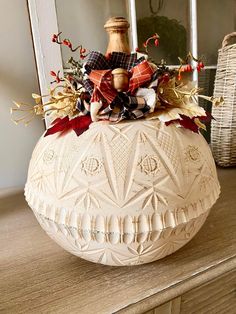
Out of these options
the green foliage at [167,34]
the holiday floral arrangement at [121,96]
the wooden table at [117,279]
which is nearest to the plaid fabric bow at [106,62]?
the holiday floral arrangement at [121,96]

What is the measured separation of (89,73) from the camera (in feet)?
1.24

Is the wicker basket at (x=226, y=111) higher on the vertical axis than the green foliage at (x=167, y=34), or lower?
lower

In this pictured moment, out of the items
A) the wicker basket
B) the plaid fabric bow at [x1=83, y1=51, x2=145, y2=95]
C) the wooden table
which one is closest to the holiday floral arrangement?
the plaid fabric bow at [x1=83, y1=51, x2=145, y2=95]

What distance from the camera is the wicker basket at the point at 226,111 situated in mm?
749

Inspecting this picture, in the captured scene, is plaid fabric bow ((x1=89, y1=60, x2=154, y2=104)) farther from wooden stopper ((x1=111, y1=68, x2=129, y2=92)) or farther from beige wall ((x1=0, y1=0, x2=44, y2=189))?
beige wall ((x1=0, y1=0, x2=44, y2=189))

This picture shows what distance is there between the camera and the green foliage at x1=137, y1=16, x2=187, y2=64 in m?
0.77

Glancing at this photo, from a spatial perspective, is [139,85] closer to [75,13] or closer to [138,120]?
[138,120]

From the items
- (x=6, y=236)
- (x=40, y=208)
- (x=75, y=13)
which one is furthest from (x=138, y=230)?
(x=75, y=13)

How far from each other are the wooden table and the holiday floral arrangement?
0.19 m

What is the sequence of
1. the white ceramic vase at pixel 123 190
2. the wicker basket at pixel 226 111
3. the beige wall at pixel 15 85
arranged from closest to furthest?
1. the white ceramic vase at pixel 123 190
2. the beige wall at pixel 15 85
3. the wicker basket at pixel 226 111

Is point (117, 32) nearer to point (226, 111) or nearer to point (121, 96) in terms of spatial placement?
point (121, 96)

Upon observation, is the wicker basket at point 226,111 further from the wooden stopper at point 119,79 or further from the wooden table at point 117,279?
the wooden stopper at point 119,79

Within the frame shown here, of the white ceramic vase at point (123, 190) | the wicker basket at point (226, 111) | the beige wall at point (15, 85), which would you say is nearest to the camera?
the white ceramic vase at point (123, 190)

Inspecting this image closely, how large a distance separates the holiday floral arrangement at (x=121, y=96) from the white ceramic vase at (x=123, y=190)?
0.05 ft
